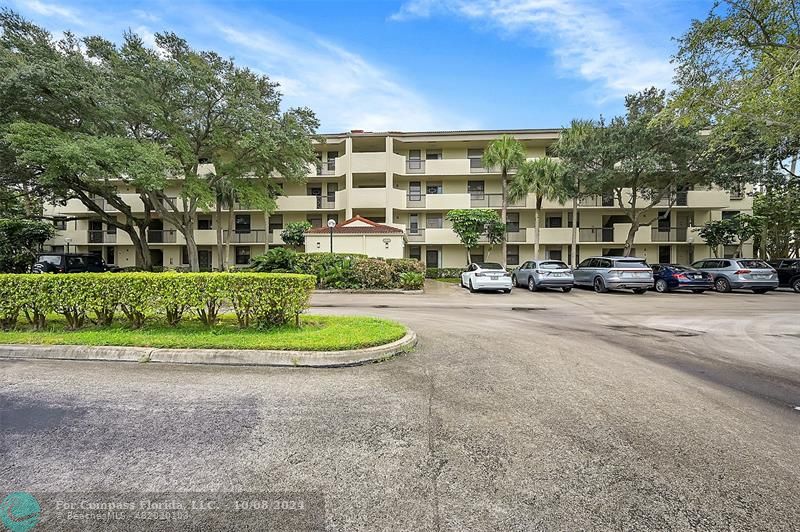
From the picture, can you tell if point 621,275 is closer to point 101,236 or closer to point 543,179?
point 543,179

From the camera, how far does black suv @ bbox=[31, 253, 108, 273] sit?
61.3 feet

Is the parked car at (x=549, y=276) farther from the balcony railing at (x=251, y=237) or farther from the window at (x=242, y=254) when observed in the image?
the window at (x=242, y=254)

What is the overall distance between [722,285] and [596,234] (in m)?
10.6

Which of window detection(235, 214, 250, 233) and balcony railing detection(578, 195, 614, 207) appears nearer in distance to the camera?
balcony railing detection(578, 195, 614, 207)

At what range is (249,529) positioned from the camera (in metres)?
2.18

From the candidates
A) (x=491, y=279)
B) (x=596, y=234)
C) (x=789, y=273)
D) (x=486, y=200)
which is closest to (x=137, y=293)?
(x=491, y=279)

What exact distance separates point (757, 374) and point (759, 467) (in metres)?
3.29

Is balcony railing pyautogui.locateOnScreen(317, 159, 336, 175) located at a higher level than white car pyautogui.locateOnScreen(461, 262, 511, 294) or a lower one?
higher

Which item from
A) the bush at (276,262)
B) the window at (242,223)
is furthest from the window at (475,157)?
the window at (242,223)

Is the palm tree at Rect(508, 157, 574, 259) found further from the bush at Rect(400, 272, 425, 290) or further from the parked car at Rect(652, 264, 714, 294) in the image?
the bush at Rect(400, 272, 425, 290)

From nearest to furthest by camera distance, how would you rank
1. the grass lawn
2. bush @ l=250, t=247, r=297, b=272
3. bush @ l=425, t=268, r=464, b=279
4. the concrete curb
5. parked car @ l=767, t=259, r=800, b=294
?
1. the concrete curb
2. the grass lawn
3. bush @ l=250, t=247, r=297, b=272
4. parked car @ l=767, t=259, r=800, b=294
5. bush @ l=425, t=268, r=464, b=279

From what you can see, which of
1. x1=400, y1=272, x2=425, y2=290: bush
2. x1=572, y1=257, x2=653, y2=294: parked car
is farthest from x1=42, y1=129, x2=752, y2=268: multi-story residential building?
x1=572, y1=257, x2=653, y2=294: parked car

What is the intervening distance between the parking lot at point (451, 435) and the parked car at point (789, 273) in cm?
1887

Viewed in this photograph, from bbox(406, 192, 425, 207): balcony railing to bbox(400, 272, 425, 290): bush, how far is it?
11.5m
